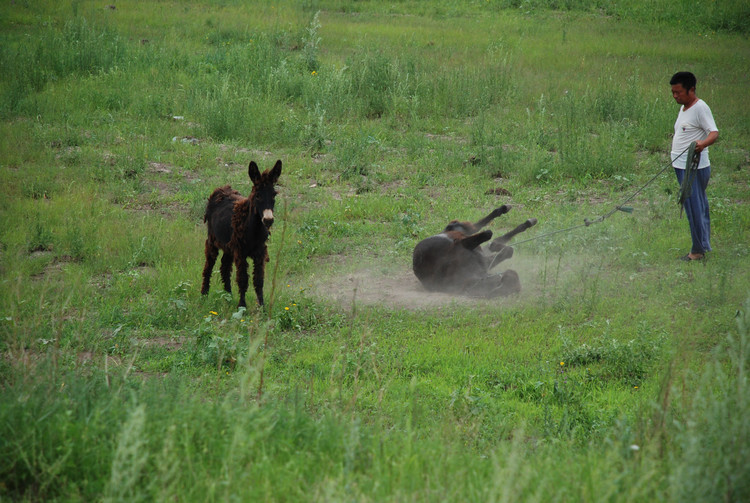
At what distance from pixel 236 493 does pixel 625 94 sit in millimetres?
13451

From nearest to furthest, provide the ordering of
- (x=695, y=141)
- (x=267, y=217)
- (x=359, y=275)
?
(x=267, y=217)
(x=695, y=141)
(x=359, y=275)

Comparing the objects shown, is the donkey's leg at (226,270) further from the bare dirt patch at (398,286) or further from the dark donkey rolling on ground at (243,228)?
the bare dirt patch at (398,286)

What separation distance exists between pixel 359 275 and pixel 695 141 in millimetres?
4524

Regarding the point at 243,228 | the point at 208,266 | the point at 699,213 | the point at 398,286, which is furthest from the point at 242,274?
the point at 699,213

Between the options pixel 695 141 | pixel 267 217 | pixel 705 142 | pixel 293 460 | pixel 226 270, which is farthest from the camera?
pixel 695 141

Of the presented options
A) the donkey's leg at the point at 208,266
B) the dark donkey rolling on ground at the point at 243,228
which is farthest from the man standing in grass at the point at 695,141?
the donkey's leg at the point at 208,266

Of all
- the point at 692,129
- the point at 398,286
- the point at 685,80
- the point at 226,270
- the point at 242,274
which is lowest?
the point at 398,286

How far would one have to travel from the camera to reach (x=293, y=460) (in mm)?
3525

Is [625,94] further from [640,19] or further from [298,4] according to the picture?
[298,4]

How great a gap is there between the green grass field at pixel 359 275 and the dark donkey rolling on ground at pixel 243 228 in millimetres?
367

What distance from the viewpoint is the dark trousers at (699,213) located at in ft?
28.2

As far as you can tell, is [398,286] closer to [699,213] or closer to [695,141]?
[699,213]

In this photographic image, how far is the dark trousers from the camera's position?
8594 mm

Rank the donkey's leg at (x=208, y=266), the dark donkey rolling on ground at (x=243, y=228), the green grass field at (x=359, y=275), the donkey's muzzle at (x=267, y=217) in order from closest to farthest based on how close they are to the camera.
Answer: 1. the green grass field at (x=359, y=275)
2. the donkey's muzzle at (x=267, y=217)
3. the dark donkey rolling on ground at (x=243, y=228)
4. the donkey's leg at (x=208, y=266)
